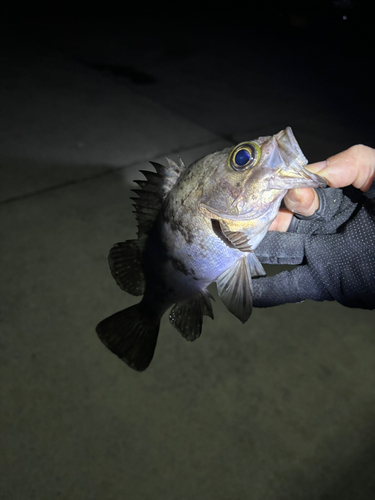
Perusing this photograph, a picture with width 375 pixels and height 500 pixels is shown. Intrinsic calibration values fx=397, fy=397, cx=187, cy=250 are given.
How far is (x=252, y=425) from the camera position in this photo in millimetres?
1812

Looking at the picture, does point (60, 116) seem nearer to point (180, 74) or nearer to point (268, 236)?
point (180, 74)

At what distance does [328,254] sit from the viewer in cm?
152

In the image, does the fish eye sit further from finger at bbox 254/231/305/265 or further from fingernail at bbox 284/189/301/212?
finger at bbox 254/231/305/265

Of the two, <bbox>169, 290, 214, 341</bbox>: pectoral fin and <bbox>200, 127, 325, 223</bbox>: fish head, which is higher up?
<bbox>200, 127, 325, 223</bbox>: fish head

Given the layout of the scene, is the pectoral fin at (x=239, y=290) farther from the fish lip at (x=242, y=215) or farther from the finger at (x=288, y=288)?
the finger at (x=288, y=288)

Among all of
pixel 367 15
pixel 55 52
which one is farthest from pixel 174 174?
pixel 367 15

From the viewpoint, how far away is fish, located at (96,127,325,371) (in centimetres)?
108

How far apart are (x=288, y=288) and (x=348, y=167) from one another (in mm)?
569

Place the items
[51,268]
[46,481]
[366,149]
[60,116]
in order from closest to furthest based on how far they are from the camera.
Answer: [366,149]
[46,481]
[51,268]
[60,116]

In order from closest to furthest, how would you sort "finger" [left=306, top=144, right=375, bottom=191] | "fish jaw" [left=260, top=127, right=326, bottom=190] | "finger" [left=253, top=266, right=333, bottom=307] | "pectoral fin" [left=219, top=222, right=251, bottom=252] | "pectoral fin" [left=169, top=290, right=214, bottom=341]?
"fish jaw" [left=260, top=127, right=326, bottom=190]
"pectoral fin" [left=219, top=222, right=251, bottom=252]
"finger" [left=306, top=144, right=375, bottom=191]
"pectoral fin" [left=169, top=290, right=214, bottom=341]
"finger" [left=253, top=266, right=333, bottom=307]

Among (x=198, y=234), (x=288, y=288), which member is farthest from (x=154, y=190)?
(x=288, y=288)

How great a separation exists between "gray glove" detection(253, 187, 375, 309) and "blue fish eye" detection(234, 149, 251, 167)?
54 cm

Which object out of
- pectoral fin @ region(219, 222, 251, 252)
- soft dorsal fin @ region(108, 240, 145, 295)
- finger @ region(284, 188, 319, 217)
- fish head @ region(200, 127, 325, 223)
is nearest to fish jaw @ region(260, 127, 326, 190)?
fish head @ region(200, 127, 325, 223)

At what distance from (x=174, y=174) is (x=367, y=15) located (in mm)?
7670
